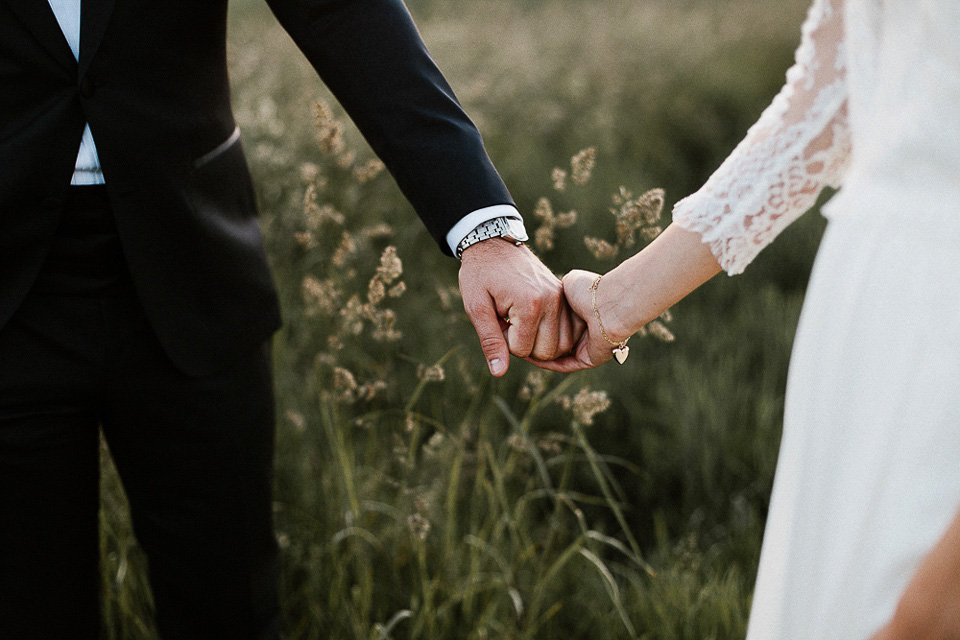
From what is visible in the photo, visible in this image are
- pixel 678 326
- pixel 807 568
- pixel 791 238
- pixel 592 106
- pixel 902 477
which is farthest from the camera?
pixel 592 106

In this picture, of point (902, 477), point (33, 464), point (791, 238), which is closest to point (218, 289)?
point (33, 464)

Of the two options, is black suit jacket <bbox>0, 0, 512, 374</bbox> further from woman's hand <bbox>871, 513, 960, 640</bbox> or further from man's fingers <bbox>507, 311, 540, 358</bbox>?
woman's hand <bbox>871, 513, 960, 640</bbox>

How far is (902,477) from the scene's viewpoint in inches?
40.5

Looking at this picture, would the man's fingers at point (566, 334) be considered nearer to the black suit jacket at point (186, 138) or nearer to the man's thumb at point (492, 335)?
the man's thumb at point (492, 335)

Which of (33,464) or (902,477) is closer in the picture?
(902,477)

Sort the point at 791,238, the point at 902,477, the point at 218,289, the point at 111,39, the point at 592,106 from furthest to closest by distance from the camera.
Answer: the point at 592,106 → the point at 791,238 → the point at 218,289 → the point at 111,39 → the point at 902,477

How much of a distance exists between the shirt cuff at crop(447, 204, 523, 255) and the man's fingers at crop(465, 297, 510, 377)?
13cm

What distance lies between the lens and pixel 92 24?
138 centimetres

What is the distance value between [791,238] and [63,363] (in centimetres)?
336

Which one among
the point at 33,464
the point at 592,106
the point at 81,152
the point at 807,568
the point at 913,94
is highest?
the point at 592,106

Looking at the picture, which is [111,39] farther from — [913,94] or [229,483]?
[913,94]

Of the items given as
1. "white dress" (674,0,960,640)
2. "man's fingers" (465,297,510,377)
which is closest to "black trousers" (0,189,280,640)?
"man's fingers" (465,297,510,377)

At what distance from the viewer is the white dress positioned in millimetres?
1021

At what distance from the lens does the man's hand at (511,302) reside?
1622mm
